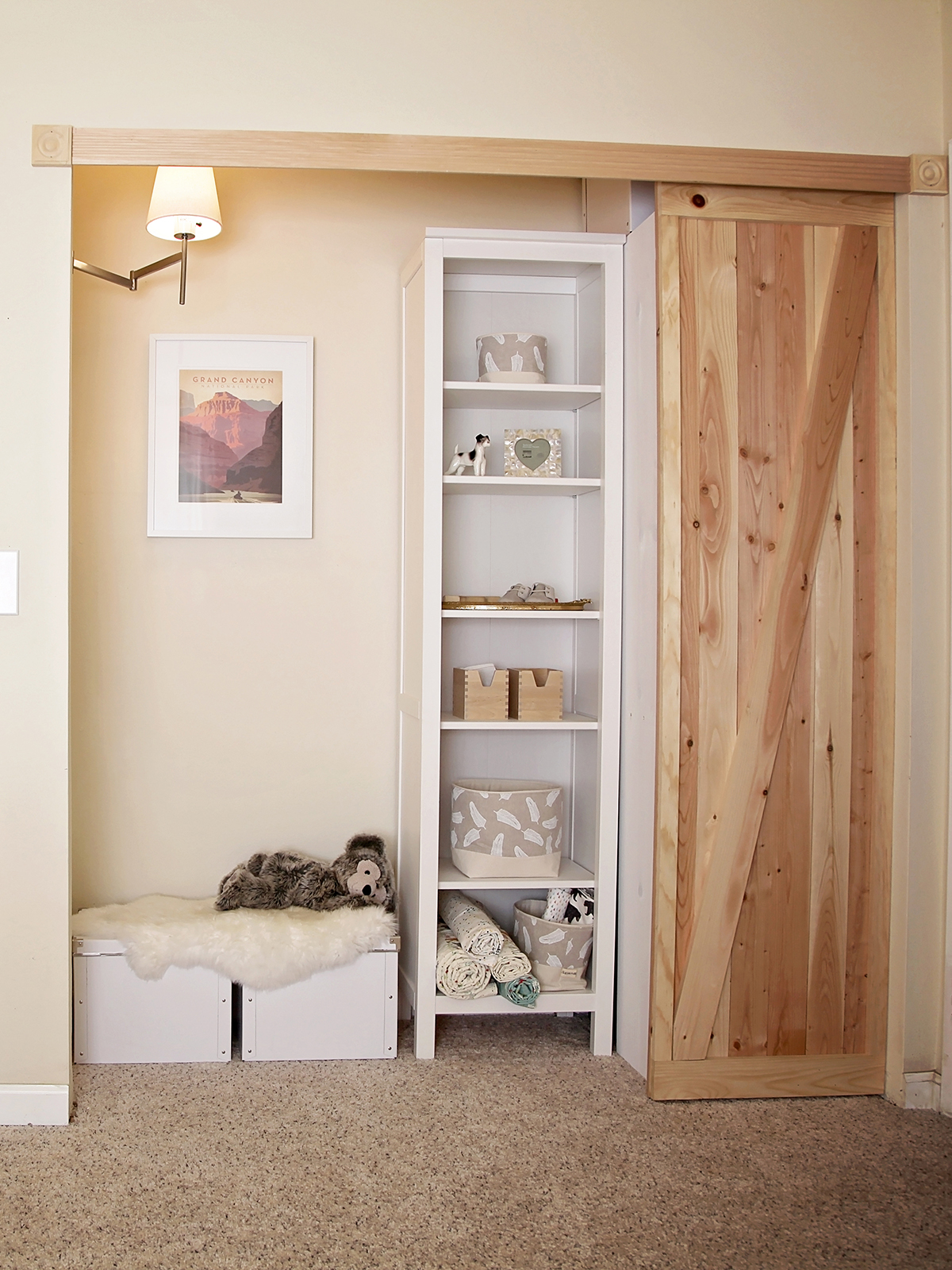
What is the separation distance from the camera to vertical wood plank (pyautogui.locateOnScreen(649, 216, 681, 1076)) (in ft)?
8.18

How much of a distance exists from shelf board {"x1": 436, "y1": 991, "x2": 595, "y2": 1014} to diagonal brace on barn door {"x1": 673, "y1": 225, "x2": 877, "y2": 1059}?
36 cm

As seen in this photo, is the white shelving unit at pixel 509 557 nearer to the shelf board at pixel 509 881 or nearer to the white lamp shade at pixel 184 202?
the shelf board at pixel 509 881

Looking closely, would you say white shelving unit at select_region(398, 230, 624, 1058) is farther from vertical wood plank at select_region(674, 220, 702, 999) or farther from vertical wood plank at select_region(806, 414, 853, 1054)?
vertical wood plank at select_region(806, 414, 853, 1054)

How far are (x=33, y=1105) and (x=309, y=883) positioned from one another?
0.86 meters

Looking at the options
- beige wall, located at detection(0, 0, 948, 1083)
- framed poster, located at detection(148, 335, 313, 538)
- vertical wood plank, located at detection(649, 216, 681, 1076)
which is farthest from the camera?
framed poster, located at detection(148, 335, 313, 538)

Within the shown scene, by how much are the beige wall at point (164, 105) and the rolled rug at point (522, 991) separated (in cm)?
109

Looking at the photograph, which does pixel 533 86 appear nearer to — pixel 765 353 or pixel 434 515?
pixel 765 353

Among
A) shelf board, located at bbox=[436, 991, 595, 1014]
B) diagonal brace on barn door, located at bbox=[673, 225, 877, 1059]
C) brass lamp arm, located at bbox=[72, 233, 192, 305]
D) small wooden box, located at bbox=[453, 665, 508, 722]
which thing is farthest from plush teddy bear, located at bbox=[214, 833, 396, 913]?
brass lamp arm, located at bbox=[72, 233, 192, 305]

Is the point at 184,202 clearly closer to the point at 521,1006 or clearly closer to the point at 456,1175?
the point at 521,1006

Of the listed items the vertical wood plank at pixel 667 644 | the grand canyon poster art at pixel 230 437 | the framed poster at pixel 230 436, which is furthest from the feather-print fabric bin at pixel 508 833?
the grand canyon poster art at pixel 230 437

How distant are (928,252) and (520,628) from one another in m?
1.48

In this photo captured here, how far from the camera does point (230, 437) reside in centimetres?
311

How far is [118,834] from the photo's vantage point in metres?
3.13

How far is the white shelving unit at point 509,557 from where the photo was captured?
108 inches
